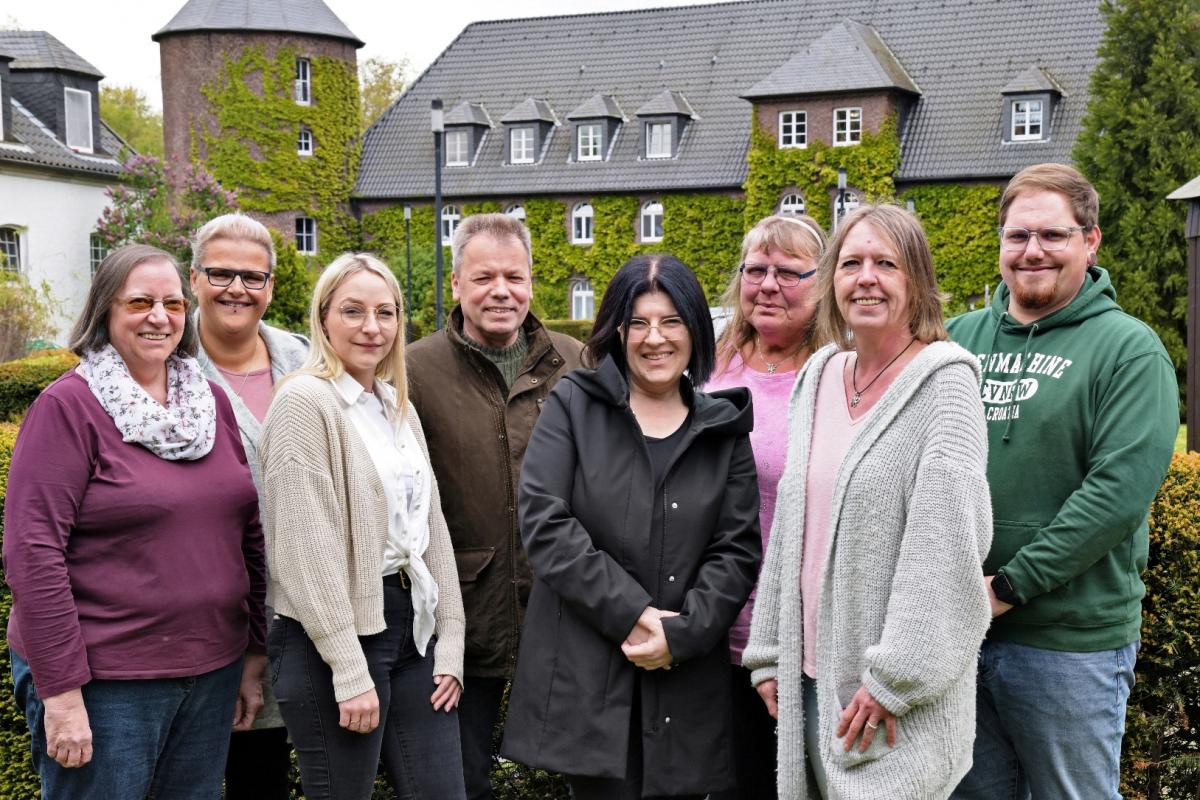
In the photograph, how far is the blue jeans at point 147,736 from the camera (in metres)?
3.63

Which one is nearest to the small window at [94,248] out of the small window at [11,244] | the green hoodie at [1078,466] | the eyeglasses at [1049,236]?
the small window at [11,244]

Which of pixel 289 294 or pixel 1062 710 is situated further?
pixel 289 294

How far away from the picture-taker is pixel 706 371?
155 inches

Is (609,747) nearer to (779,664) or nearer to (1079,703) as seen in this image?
(779,664)

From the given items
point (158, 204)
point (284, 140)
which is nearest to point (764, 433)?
point (158, 204)

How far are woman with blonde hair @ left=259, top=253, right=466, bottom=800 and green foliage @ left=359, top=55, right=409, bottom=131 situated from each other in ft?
182

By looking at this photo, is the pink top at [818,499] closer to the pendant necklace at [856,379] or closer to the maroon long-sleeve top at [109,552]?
the pendant necklace at [856,379]

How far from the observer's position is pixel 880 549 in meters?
3.32

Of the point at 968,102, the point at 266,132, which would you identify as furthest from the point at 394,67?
the point at 968,102

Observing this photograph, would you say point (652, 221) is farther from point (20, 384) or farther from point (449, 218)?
point (20, 384)

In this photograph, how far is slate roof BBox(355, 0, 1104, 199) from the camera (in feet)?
121

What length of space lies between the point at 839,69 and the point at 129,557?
36.0m

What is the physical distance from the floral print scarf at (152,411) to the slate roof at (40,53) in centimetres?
3675

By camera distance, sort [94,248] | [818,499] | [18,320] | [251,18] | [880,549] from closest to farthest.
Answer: [880,549] → [818,499] → [18,320] → [94,248] → [251,18]
